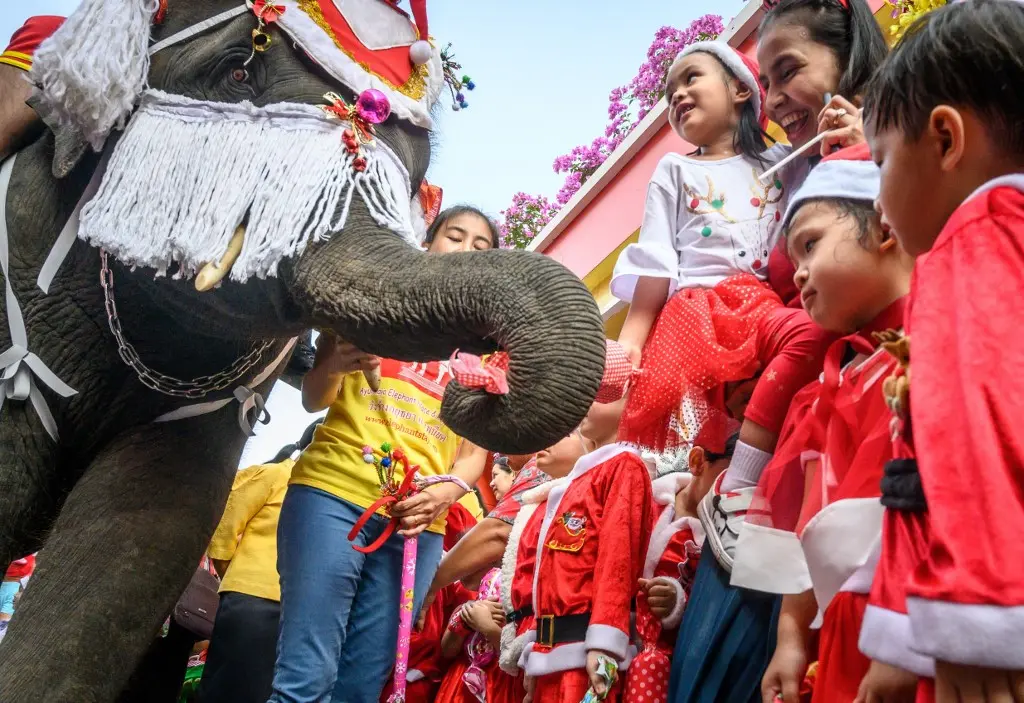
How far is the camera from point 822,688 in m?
1.14

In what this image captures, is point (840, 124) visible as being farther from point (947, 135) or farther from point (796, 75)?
point (947, 135)

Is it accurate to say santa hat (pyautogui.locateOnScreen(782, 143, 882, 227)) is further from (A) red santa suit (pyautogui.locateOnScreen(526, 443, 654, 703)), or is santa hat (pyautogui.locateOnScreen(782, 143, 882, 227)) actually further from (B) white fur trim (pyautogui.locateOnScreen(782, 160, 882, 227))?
(A) red santa suit (pyautogui.locateOnScreen(526, 443, 654, 703))

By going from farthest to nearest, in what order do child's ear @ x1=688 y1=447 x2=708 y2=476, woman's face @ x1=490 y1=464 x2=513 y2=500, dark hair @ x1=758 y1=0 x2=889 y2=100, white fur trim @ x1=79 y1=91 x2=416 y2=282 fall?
woman's face @ x1=490 y1=464 x2=513 y2=500, child's ear @ x1=688 y1=447 x2=708 y2=476, dark hair @ x1=758 y1=0 x2=889 y2=100, white fur trim @ x1=79 y1=91 x2=416 y2=282

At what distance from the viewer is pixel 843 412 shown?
134cm

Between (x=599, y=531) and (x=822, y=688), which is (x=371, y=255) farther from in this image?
(x=599, y=531)

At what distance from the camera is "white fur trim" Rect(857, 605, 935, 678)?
2.86 feet

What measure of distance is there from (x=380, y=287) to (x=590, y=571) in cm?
101

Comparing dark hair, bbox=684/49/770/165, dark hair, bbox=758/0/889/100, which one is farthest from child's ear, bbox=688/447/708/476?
dark hair, bbox=758/0/889/100

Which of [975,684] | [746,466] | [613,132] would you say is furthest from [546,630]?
[613,132]

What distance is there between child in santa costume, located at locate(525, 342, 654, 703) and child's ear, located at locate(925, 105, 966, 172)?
0.82 meters

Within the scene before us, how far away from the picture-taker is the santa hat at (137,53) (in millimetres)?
1525

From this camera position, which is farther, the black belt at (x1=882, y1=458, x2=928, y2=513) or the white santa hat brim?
the white santa hat brim

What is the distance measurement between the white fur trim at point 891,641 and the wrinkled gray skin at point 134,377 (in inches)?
22.0

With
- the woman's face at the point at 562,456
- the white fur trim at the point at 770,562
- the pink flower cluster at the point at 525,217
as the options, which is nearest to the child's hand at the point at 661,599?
the white fur trim at the point at 770,562
